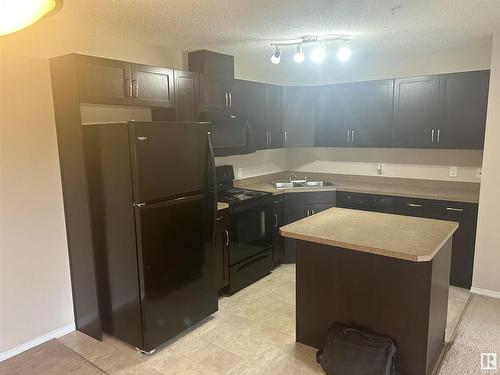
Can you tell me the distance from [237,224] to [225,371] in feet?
4.73

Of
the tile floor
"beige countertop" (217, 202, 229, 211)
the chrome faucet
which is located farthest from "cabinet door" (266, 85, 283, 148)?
the tile floor

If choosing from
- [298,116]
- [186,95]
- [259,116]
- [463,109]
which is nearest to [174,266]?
[186,95]

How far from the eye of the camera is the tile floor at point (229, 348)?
2.53 m

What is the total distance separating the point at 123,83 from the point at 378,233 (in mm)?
2161

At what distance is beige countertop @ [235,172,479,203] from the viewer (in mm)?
3807

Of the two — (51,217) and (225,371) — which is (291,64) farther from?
(225,371)

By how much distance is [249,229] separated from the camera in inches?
149

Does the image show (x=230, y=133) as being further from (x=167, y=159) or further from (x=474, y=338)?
(x=474, y=338)

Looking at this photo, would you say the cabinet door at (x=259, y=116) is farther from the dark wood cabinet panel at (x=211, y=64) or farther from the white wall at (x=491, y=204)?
the white wall at (x=491, y=204)

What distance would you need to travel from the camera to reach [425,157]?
4.26 m

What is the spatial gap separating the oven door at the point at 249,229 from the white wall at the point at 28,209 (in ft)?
4.82

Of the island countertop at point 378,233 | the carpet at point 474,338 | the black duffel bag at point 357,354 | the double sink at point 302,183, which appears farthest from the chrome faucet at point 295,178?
the black duffel bag at point 357,354

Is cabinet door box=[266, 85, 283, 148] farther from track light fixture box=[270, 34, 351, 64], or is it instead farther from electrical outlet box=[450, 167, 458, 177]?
electrical outlet box=[450, 167, 458, 177]

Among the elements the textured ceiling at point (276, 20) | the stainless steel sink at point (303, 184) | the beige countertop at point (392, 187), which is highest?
the textured ceiling at point (276, 20)
